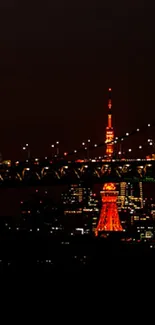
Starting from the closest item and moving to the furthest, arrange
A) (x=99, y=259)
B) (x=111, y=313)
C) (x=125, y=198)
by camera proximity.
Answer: (x=111, y=313) < (x=99, y=259) < (x=125, y=198)

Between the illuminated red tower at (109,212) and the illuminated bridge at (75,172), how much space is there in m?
36.1

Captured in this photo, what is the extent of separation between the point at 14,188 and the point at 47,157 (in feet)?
13.5

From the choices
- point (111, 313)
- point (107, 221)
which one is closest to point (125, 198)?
point (107, 221)

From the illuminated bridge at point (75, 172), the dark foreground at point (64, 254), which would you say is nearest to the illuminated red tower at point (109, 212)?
the dark foreground at point (64, 254)

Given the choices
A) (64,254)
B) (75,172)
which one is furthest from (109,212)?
(64,254)

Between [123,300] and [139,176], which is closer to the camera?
[123,300]

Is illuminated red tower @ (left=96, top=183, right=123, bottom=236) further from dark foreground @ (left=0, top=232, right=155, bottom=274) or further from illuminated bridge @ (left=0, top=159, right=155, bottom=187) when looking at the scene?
illuminated bridge @ (left=0, top=159, right=155, bottom=187)

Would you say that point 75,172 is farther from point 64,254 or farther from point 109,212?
point 109,212

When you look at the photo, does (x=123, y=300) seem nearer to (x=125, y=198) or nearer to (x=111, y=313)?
(x=111, y=313)

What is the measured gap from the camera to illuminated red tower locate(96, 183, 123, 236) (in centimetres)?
11462

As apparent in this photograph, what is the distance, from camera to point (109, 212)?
4727 inches

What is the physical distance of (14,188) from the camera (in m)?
77.8

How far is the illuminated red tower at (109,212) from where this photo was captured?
11462 cm

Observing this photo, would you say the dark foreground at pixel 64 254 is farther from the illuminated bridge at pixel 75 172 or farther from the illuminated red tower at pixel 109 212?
the illuminated red tower at pixel 109 212
